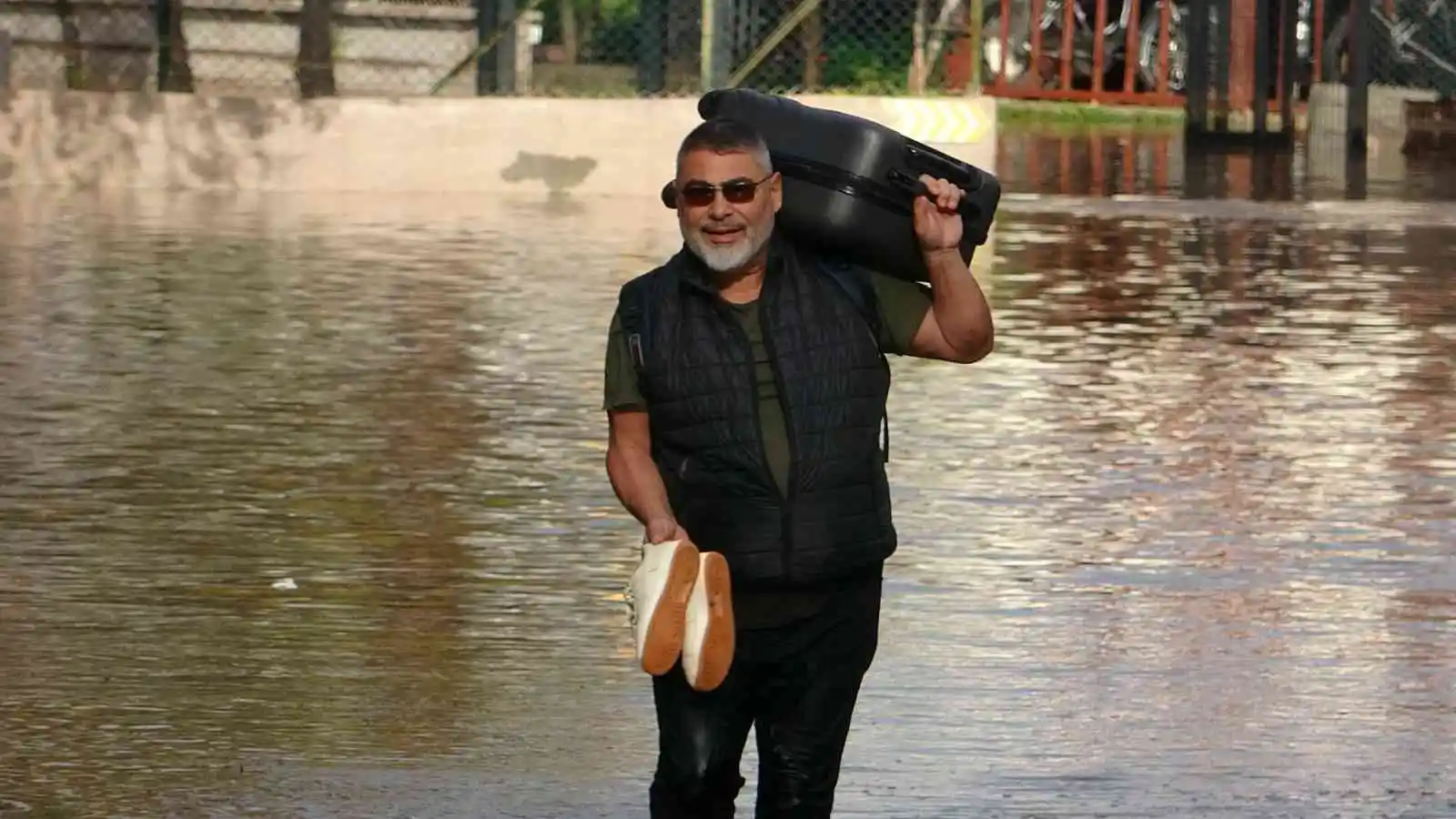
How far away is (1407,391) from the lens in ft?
44.7

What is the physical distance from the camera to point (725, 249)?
548 centimetres

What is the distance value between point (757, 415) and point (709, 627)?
387 mm

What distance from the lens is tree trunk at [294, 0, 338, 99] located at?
24.0 m

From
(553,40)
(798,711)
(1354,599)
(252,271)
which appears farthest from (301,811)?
(553,40)

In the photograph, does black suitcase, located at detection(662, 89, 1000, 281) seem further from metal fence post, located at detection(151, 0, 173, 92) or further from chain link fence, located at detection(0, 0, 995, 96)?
metal fence post, located at detection(151, 0, 173, 92)

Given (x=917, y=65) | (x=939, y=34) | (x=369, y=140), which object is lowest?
(x=369, y=140)

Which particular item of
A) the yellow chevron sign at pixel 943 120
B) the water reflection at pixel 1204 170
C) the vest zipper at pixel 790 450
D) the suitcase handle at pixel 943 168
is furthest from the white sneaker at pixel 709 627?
the water reflection at pixel 1204 170

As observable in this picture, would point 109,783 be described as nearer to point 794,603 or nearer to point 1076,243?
point 794,603

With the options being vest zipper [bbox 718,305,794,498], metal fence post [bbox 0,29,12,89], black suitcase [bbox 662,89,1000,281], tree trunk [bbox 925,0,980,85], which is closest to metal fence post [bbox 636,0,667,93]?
tree trunk [bbox 925,0,980,85]

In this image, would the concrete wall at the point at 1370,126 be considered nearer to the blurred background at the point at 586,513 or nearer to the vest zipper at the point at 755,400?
the blurred background at the point at 586,513

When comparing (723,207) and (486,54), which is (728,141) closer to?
(723,207)

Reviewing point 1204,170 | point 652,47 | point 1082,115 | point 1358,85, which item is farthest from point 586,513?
point 1082,115

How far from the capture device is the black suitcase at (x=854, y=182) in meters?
5.66

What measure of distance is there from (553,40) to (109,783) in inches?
720
